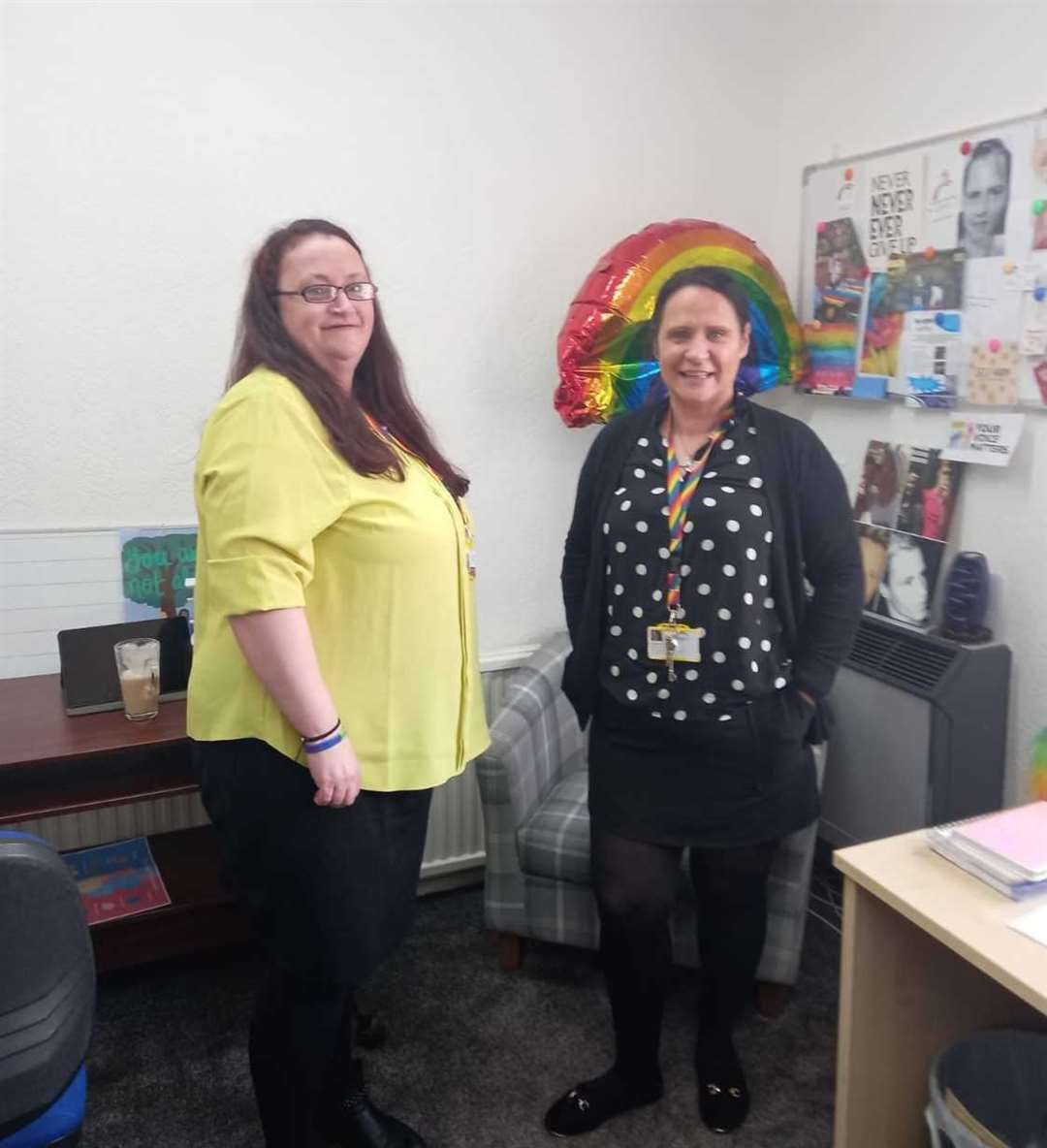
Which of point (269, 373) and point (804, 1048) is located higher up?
point (269, 373)

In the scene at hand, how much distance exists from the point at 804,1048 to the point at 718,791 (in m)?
0.70

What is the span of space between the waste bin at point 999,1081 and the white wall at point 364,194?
137 cm

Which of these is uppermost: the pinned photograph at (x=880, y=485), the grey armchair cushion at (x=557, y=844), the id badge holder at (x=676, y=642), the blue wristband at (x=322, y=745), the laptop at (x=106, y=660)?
the pinned photograph at (x=880, y=485)

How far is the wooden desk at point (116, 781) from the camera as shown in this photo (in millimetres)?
1688

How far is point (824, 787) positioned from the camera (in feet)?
7.75

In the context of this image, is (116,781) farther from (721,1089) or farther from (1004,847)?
(1004,847)

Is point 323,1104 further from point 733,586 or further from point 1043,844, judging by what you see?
point 1043,844

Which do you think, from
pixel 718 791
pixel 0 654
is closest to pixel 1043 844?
pixel 718 791

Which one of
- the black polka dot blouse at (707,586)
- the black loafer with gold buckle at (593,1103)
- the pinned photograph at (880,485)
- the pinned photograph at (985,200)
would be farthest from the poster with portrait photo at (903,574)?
the black loafer with gold buckle at (593,1103)

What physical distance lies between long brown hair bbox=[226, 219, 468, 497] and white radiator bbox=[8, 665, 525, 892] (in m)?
1.11

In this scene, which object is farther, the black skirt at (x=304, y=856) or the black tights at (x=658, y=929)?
the black tights at (x=658, y=929)

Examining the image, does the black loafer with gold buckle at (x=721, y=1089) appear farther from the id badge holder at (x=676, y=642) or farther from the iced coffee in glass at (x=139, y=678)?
the iced coffee in glass at (x=139, y=678)

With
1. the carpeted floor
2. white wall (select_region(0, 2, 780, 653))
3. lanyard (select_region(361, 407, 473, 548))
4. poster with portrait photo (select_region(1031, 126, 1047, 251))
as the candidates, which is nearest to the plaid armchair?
the carpeted floor

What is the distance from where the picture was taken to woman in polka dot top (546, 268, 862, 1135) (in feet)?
4.98
